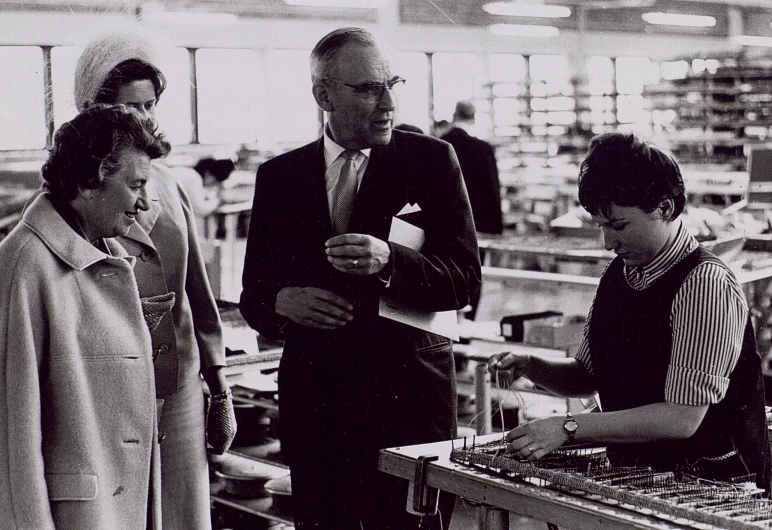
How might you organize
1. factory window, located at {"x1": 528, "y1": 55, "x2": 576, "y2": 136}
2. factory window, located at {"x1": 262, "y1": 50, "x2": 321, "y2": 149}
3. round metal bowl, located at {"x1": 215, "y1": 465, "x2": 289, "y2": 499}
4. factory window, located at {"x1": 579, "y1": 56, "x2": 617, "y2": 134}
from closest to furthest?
round metal bowl, located at {"x1": 215, "y1": 465, "x2": 289, "y2": 499} < factory window, located at {"x1": 579, "y1": 56, "x2": 617, "y2": 134} < factory window, located at {"x1": 528, "y1": 55, "x2": 576, "y2": 136} < factory window, located at {"x1": 262, "y1": 50, "x2": 321, "y2": 149}

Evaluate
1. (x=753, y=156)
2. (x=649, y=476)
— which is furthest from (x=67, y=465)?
(x=753, y=156)

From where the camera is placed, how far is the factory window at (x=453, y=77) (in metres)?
12.8

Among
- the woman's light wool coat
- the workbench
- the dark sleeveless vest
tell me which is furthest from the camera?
the dark sleeveless vest

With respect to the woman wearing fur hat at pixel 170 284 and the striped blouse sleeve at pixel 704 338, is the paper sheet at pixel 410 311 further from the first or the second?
the striped blouse sleeve at pixel 704 338

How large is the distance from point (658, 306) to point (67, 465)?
1.08 m

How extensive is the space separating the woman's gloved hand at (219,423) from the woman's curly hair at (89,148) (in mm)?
636

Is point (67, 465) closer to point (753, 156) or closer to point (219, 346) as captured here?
point (219, 346)

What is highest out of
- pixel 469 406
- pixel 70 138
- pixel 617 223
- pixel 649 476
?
pixel 70 138

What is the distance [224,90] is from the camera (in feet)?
36.9

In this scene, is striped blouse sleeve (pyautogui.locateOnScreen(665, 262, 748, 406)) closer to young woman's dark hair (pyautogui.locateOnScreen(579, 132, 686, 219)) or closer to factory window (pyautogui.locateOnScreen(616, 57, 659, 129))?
young woman's dark hair (pyautogui.locateOnScreen(579, 132, 686, 219))

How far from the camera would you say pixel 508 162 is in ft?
41.8

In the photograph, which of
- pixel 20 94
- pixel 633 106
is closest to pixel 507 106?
pixel 633 106

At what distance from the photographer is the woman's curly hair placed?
1.86 meters

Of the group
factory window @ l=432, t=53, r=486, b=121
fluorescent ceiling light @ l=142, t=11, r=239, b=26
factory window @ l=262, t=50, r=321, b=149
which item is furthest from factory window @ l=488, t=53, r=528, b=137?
fluorescent ceiling light @ l=142, t=11, r=239, b=26
